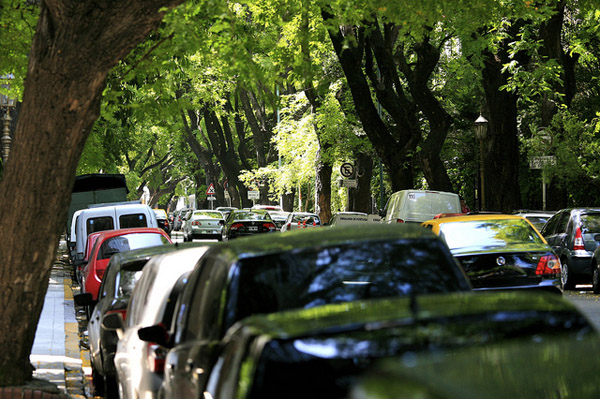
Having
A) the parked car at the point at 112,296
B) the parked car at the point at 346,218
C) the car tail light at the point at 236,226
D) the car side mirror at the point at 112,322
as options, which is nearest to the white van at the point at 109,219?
the parked car at the point at 346,218

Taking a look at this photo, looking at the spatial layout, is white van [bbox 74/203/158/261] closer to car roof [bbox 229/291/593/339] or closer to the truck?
the truck

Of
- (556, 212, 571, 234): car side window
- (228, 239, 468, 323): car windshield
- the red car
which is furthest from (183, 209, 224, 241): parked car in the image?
(228, 239, 468, 323): car windshield

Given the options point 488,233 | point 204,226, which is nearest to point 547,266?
point 488,233

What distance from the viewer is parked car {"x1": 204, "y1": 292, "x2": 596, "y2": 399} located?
3.56 meters

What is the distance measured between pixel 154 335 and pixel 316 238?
3.90ft

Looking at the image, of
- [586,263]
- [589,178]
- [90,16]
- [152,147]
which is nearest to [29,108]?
[90,16]

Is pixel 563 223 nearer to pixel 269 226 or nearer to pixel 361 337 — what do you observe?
pixel 269 226

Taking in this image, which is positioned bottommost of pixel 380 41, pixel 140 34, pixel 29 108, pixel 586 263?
pixel 586 263

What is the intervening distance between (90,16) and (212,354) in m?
5.33

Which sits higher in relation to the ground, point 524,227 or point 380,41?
point 380,41

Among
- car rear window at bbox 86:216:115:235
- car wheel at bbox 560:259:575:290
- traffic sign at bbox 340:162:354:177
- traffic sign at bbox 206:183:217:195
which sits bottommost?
car wheel at bbox 560:259:575:290

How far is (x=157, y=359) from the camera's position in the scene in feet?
21.8

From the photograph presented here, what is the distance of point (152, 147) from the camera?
81125 millimetres

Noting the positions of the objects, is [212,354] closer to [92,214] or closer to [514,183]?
[92,214]
